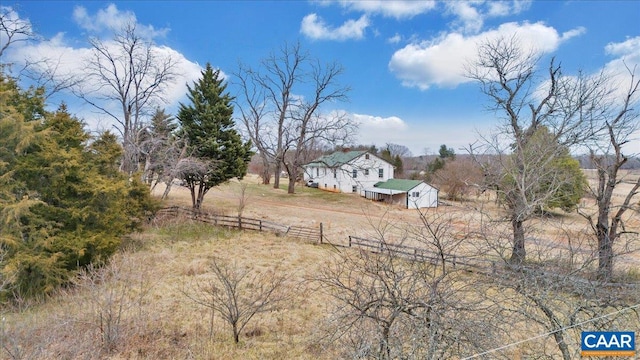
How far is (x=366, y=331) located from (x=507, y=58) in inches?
481

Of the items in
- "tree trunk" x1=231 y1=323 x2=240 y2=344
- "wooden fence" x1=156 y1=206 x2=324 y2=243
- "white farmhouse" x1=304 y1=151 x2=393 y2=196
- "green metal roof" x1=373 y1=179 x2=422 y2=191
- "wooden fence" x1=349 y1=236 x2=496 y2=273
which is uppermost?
"white farmhouse" x1=304 y1=151 x2=393 y2=196

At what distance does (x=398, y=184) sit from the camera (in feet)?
106

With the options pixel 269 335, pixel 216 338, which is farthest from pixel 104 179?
pixel 269 335

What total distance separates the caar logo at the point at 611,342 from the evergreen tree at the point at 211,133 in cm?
1709

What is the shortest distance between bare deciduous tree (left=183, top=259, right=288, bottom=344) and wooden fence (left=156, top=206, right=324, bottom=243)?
5.27 metres

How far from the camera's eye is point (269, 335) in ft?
23.0

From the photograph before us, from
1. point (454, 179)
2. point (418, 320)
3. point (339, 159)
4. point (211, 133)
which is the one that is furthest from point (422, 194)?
point (418, 320)

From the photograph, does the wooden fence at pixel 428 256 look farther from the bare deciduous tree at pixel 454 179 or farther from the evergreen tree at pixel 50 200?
the bare deciduous tree at pixel 454 179

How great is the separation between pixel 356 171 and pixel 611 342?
32.2 metres

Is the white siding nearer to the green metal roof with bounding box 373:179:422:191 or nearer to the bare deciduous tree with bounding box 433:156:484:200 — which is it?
the green metal roof with bounding box 373:179:422:191

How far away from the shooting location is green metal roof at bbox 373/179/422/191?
3031cm

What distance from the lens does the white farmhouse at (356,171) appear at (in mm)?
35156

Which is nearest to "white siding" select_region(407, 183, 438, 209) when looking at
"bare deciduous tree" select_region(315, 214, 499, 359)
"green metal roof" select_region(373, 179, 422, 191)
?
"green metal roof" select_region(373, 179, 422, 191)

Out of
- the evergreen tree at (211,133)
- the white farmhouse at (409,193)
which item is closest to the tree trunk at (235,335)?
the evergreen tree at (211,133)
